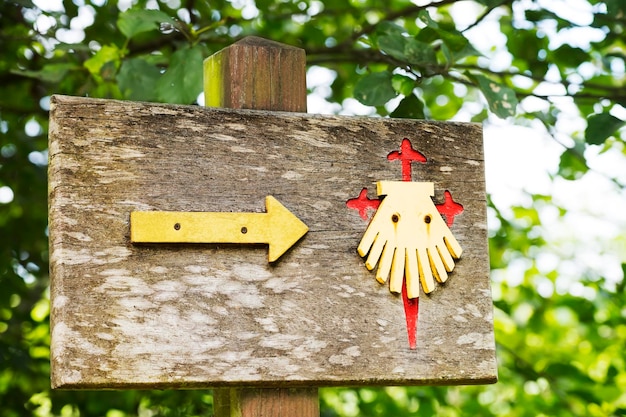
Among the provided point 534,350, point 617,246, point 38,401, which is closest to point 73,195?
point 38,401

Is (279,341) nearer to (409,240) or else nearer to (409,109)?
(409,240)

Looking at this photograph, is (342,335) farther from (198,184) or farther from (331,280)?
(198,184)

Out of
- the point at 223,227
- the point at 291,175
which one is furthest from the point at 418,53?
the point at 223,227

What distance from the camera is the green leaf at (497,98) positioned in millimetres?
1508

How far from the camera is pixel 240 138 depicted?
1128mm

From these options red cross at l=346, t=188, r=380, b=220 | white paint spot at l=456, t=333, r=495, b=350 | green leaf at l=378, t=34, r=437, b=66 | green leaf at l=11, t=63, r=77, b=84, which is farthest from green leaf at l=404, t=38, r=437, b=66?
green leaf at l=11, t=63, r=77, b=84

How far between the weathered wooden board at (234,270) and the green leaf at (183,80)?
0.40 metres

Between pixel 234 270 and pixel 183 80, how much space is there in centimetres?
57

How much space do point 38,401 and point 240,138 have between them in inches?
69.8

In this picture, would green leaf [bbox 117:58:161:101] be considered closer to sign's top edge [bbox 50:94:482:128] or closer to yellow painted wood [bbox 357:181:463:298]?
sign's top edge [bbox 50:94:482:128]

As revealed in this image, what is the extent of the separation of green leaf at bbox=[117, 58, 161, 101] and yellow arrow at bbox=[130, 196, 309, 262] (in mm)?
621

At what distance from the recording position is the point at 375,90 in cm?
150

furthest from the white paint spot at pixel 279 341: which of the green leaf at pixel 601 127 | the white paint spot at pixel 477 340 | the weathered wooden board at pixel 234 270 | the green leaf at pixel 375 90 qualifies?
the green leaf at pixel 601 127

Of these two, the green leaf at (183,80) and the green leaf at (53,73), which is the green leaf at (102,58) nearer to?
the green leaf at (53,73)
